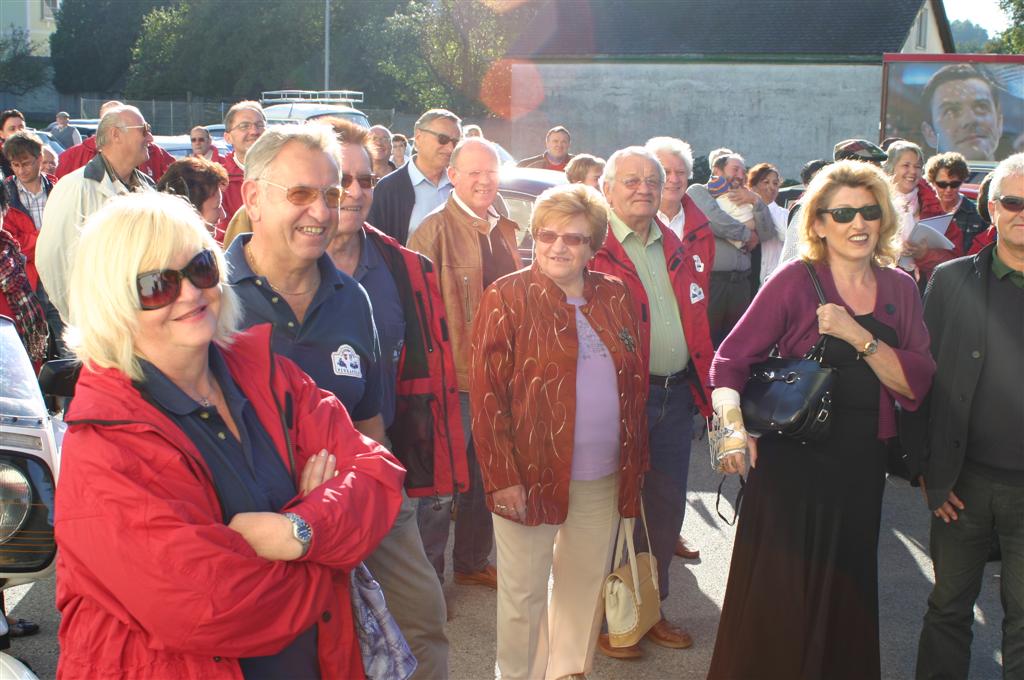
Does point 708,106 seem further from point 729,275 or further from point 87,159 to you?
point 87,159

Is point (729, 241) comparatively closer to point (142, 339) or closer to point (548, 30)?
point (142, 339)

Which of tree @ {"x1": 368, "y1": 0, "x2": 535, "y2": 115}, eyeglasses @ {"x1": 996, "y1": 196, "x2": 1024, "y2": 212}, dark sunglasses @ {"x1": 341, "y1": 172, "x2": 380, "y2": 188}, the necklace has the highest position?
tree @ {"x1": 368, "y1": 0, "x2": 535, "y2": 115}

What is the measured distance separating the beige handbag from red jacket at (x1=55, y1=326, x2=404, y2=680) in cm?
210

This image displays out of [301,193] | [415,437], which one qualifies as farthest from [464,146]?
[301,193]

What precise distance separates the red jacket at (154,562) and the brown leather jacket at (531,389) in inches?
66.8

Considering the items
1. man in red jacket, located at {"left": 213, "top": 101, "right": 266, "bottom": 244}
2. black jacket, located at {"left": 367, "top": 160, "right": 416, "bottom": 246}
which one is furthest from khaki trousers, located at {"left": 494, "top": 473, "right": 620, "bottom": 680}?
man in red jacket, located at {"left": 213, "top": 101, "right": 266, "bottom": 244}

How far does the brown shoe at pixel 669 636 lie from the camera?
16.4ft

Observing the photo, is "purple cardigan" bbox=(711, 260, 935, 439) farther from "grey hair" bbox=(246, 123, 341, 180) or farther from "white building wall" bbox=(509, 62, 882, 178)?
"white building wall" bbox=(509, 62, 882, 178)

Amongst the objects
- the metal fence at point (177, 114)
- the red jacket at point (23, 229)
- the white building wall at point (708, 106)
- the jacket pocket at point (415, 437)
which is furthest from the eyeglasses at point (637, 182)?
the metal fence at point (177, 114)

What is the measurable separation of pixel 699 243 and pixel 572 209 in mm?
1597

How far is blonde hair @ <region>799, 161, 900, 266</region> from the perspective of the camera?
13.4 feet

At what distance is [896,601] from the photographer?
221 inches

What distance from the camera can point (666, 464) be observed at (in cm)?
502

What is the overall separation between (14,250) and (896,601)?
484 centimetres
